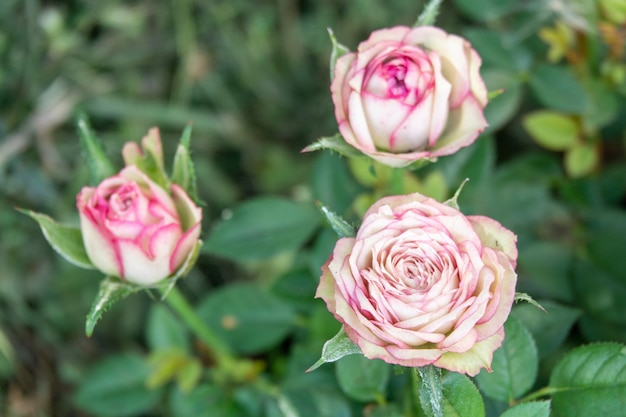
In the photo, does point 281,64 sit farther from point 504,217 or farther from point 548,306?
point 548,306

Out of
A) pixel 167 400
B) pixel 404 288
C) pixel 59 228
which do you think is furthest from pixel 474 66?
pixel 167 400

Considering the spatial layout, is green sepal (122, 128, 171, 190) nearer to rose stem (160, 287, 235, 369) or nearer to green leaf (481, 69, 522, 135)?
rose stem (160, 287, 235, 369)

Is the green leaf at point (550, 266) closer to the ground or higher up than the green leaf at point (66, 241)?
closer to the ground

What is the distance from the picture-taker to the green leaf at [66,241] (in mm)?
909

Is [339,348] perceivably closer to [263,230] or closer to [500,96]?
[263,230]

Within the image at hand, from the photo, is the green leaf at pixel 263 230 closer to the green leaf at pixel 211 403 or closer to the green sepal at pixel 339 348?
the green leaf at pixel 211 403

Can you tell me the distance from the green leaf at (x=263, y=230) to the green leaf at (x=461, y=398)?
46 centimetres

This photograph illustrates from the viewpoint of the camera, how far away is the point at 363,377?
3.19 feet

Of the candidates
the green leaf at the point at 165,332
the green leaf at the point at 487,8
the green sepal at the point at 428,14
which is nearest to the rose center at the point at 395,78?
the green sepal at the point at 428,14

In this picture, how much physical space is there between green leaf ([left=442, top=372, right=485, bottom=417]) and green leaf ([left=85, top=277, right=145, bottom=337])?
0.41 m

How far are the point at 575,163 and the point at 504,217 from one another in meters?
0.20

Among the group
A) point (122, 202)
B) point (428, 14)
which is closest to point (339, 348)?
point (122, 202)

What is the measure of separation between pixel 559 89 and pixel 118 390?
1.05 metres

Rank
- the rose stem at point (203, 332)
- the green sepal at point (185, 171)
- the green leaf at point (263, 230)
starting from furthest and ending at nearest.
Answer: the green leaf at point (263, 230), the rose stem at point (203, 332), the green sepal at point (185, 171)
